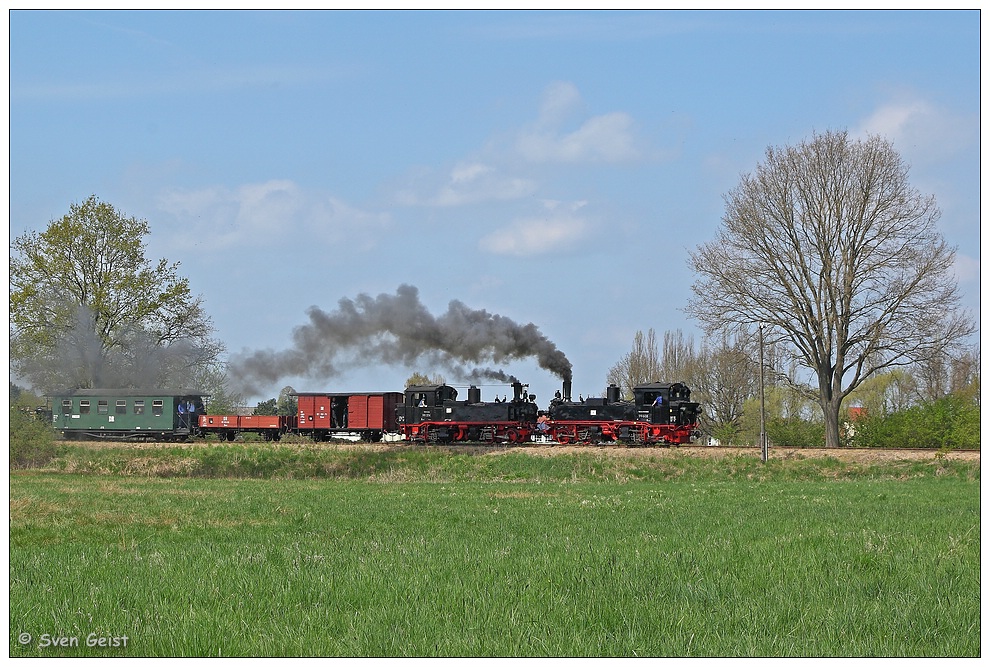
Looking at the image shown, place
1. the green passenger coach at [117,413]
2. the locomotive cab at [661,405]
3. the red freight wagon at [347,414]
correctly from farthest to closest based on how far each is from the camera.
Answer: the red freight wagon at [347,414]
the green passenger coach at [117,413]
the locomotive cab at [661,405]

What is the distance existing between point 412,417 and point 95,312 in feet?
49.8

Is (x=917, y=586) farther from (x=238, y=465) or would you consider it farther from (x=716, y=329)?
(x=716, y=329)

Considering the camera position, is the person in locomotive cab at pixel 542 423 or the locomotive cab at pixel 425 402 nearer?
the locomotive cab at pixel 425 402

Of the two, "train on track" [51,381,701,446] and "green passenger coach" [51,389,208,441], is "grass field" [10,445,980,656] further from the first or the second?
"green passenger coach" [51,389,208,441]

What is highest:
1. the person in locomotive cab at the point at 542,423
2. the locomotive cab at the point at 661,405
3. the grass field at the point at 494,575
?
the locomotive cab at the point at 661,405

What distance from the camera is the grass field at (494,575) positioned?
862 centimetres

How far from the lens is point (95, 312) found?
45.7 m

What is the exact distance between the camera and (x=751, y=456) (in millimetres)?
37938

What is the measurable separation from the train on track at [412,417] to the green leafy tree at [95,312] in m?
1.56

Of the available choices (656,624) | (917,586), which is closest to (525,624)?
(656,624)

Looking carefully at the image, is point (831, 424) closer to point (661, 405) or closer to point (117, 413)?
point (661, 405)

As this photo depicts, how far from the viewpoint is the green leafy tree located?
4419 cm

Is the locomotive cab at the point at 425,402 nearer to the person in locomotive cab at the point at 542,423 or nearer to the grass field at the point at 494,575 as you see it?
the person in locomotive cab at the point at 542,423

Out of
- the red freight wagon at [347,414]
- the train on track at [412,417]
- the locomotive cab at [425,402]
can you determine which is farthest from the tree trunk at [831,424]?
the red freight wagon at [347,414]
